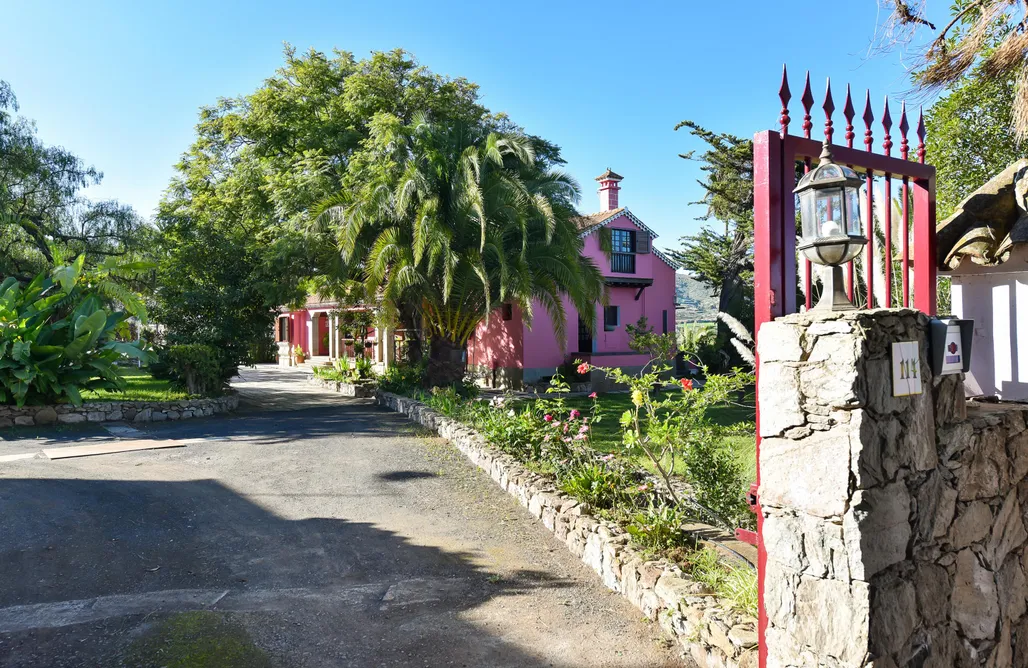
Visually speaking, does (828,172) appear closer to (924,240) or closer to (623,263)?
(924,240)

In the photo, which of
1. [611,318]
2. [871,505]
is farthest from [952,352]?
[611,318]

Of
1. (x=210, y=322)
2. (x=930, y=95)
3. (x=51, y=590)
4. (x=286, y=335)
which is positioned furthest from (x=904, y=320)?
(x=286, y=335)

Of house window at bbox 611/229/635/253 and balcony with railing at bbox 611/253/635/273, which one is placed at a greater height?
house window at bbox 611/229/635/253

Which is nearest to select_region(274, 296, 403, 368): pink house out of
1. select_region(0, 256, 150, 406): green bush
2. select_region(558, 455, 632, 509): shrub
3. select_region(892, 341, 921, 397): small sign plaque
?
select_region(0, 256, 150, 406): green bush

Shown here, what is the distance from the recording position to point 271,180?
17562 mm

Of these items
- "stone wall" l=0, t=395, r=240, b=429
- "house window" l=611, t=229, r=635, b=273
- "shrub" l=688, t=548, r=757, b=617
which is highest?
"house window" l=611, t=229, r=635, b=273

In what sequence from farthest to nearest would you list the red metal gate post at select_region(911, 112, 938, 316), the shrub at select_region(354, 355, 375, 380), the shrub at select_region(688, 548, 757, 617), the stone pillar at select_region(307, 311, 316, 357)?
1. the stone pillar at select_region(307, 311, 316, 357)
2. the shrub at select_region(354, 355, 375, 380)
3. the shrub at select_region(688, 548, 757, 617)
4. the red metal gate post at select_region(911, 112, 938, 316)

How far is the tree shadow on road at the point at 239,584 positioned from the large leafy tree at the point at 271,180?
8.83 meters

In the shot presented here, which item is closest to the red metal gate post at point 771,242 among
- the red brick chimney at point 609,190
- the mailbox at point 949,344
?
the mailbox at point 949,344

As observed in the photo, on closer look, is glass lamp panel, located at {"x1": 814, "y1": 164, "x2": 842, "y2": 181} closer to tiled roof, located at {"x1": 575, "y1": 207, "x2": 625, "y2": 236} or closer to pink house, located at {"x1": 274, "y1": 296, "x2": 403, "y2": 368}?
tiled roof, located at {"x1": 575, "y1": 207, "x2": 625, "y2": 236}

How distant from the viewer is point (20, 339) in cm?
1193

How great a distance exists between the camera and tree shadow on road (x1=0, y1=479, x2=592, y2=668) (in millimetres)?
4168

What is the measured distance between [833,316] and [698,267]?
1085 inches

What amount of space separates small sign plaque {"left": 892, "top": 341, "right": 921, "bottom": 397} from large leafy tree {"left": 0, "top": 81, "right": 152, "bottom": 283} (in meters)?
17.6
